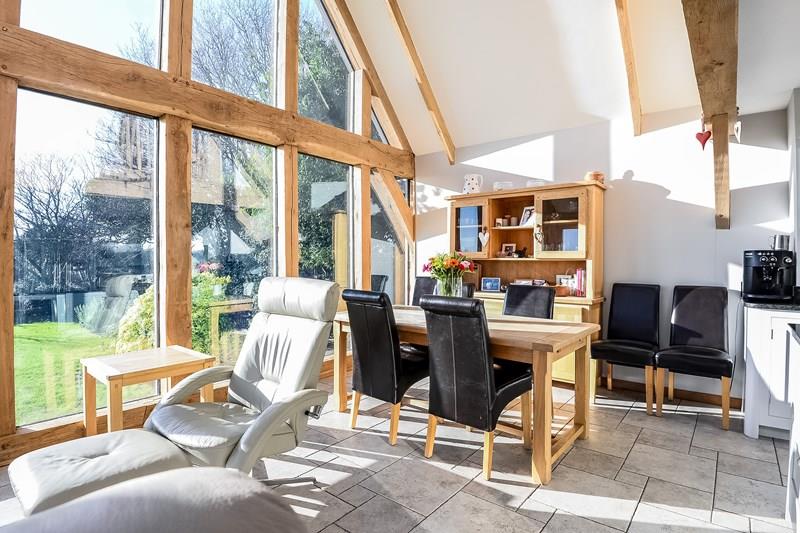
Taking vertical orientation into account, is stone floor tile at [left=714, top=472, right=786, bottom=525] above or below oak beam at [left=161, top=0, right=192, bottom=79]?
below

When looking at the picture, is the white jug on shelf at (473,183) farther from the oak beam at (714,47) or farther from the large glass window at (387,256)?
the oak beam at (714,47)

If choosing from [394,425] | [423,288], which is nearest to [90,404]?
[394,425]

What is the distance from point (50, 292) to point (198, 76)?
1.96m

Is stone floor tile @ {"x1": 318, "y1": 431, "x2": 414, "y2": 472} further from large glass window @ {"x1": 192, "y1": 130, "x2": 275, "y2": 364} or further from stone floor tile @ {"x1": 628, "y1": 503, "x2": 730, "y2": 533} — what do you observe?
large glass window @ {"x1": 192, "y1": 130, "x2": 275, "y2": 364}

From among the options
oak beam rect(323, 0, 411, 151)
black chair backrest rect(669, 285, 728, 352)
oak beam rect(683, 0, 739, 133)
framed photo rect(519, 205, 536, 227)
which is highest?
oak beam rect(323, 0, 411, 151)

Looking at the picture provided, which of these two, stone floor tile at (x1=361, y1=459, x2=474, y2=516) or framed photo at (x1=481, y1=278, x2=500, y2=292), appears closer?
stone floor tile at (x1=361, y1=459, x2=474, y2=516)

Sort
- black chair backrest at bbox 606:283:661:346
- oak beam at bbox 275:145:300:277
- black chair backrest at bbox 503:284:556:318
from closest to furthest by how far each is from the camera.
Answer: black chair backrest at bbox 503:284:556:318
black chair backrest at bbox 606:283:661:346
oak beam at bbox 275:145:300:277

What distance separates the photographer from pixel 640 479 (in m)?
2.49

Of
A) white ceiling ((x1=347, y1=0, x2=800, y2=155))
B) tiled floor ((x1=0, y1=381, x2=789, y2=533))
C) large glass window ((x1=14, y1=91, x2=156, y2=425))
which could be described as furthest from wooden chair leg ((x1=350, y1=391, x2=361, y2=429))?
white ceiling ((x1=347, y1=0, x2=800, y2=155))

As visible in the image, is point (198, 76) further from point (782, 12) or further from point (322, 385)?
point (782, 12)

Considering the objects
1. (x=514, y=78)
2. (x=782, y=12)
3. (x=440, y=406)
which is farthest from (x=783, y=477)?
(x=514, y=78)

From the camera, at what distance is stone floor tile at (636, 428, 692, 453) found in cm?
291

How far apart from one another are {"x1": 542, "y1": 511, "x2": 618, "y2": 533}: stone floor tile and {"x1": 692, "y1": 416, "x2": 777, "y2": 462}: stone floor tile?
139 cm

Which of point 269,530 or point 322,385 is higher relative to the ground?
point 269,530
